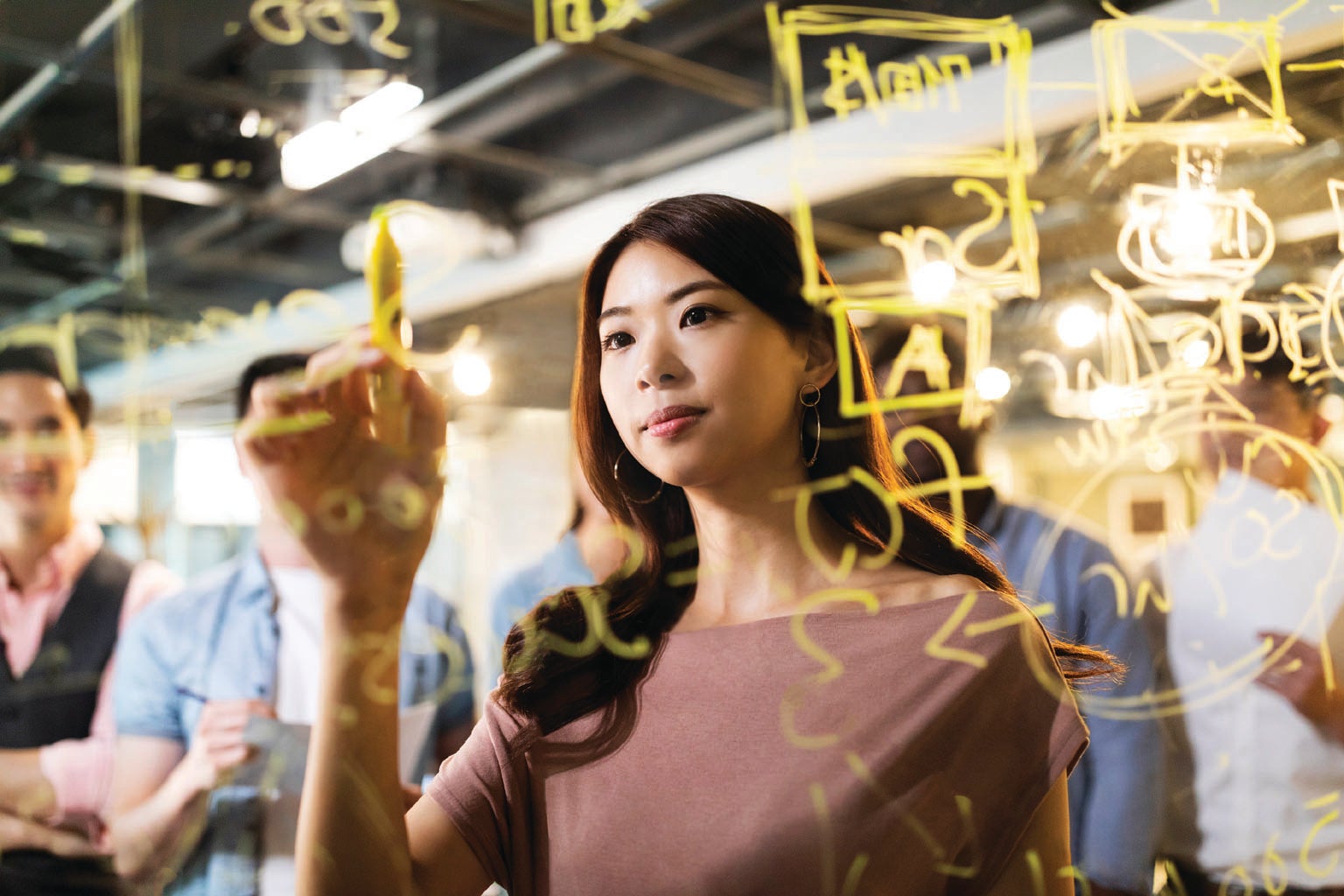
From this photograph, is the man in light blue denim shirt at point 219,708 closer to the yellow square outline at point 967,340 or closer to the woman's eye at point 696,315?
the woman's eye at point 696,315

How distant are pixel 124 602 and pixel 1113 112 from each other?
0.99m

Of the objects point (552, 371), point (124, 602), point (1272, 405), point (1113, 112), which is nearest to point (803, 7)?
point (1113, 112)

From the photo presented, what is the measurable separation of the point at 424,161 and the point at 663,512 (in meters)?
0.45

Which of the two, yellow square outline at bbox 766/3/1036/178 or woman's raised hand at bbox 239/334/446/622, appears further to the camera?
yellow square outline at bbox 766/3/1036/178

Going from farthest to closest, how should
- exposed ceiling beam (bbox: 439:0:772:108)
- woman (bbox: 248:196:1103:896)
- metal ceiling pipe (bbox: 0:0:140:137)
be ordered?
1. exposed ceiling beam (bbox: 439:0:772:108)
2. metal ceiling pipe (bbox: 0:0:140:137)
3. woman (bbox: 248:196:1103:896)

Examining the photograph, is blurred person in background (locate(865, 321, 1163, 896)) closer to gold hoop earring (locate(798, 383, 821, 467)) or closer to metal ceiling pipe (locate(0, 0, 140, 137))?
gold hoop earring (locate(798, 383, 821, 467))

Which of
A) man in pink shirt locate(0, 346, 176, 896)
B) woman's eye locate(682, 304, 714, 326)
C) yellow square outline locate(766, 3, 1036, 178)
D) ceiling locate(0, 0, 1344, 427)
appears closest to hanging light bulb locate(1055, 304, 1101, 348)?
ceiling locate(0, 0, 1344, 427)

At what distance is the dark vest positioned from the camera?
91cm

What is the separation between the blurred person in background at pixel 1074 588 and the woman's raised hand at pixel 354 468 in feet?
1.36

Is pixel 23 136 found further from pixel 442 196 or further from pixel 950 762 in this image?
pixel 950 762

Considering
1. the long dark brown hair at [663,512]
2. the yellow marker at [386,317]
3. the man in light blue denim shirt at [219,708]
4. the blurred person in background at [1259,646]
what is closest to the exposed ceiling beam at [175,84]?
the yellow marker at [386,317]

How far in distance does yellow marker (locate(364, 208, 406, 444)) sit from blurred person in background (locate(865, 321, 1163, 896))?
43 centimetres

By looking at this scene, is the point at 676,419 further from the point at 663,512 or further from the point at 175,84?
the point at 175,84

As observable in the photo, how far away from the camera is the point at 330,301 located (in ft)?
3.15
